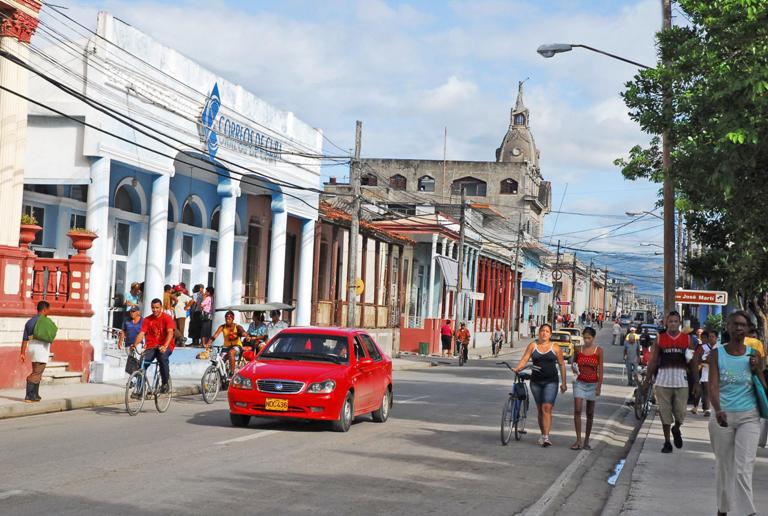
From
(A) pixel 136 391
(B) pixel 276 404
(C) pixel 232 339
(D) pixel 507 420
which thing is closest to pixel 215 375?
(C) pixel 232 339

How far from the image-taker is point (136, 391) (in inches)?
687

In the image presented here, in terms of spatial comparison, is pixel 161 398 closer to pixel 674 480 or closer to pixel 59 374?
pixel 59 374

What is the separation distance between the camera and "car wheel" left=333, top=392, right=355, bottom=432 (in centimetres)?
1520

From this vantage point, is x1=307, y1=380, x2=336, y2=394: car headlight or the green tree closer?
the green tree

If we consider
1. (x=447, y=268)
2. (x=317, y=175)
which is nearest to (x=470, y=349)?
(x=447, y=268)

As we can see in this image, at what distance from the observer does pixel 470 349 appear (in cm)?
6831

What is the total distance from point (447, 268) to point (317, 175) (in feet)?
78.1

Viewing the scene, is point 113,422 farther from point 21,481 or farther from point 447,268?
point 447,268

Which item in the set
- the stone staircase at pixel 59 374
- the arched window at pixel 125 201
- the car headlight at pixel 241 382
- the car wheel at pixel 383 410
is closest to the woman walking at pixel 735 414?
the car headlight at pixel 241 382

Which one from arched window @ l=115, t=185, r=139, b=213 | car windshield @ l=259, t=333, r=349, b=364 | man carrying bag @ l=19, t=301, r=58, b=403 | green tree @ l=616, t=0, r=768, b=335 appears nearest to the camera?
green tree @ l=616, t=0, r=768, b=335

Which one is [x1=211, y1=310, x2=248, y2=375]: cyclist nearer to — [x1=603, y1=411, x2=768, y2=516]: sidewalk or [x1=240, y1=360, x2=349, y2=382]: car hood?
[x1=240, y1=360, x2=349, y2=382]: car hood

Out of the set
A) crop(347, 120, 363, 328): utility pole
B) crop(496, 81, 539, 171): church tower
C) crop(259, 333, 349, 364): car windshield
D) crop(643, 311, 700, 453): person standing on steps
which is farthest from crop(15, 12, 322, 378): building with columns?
crop(496, 81, 539, 171): church tower

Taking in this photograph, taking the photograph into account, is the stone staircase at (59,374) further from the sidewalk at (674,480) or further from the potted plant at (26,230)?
the sidewalk at (674,480)

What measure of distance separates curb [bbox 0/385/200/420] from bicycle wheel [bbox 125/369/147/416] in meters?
1.48
